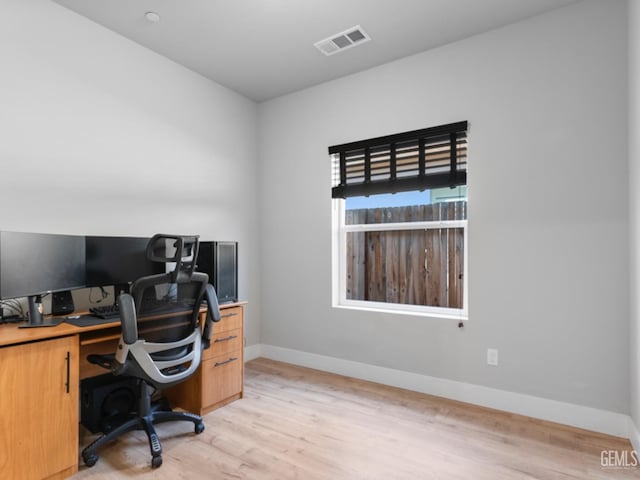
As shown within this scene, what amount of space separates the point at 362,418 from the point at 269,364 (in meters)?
1.44

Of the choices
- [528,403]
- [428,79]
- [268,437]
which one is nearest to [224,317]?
[268,437]

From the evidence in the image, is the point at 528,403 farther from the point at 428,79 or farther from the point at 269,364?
the point at 428,79

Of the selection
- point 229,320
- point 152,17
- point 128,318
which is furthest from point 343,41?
point 128,318

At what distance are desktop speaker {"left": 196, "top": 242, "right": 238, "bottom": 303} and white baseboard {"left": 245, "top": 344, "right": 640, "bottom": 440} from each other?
1145 mm

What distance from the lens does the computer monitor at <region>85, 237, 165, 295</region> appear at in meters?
2.43

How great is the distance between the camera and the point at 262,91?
12.4 ft

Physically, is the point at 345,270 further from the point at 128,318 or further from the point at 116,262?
the point at 128,318

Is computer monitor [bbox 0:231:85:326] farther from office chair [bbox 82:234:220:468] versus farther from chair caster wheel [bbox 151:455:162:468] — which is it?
chair caster wheel [bbox 151:455:162:468]

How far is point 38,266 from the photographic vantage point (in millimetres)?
2062

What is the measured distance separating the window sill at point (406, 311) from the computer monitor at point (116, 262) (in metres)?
1.80

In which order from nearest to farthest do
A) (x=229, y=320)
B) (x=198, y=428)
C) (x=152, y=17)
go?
(x=198, y=428) < (x=152, y=17) < (x=229, y=320)

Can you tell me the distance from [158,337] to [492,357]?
2383 millimetres

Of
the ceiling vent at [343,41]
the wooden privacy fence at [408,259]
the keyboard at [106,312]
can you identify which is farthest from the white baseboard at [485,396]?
the ceiling vent at [343,41]

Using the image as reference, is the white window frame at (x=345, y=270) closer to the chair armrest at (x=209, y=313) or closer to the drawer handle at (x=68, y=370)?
the chair armrest at (x=209, y=313)
